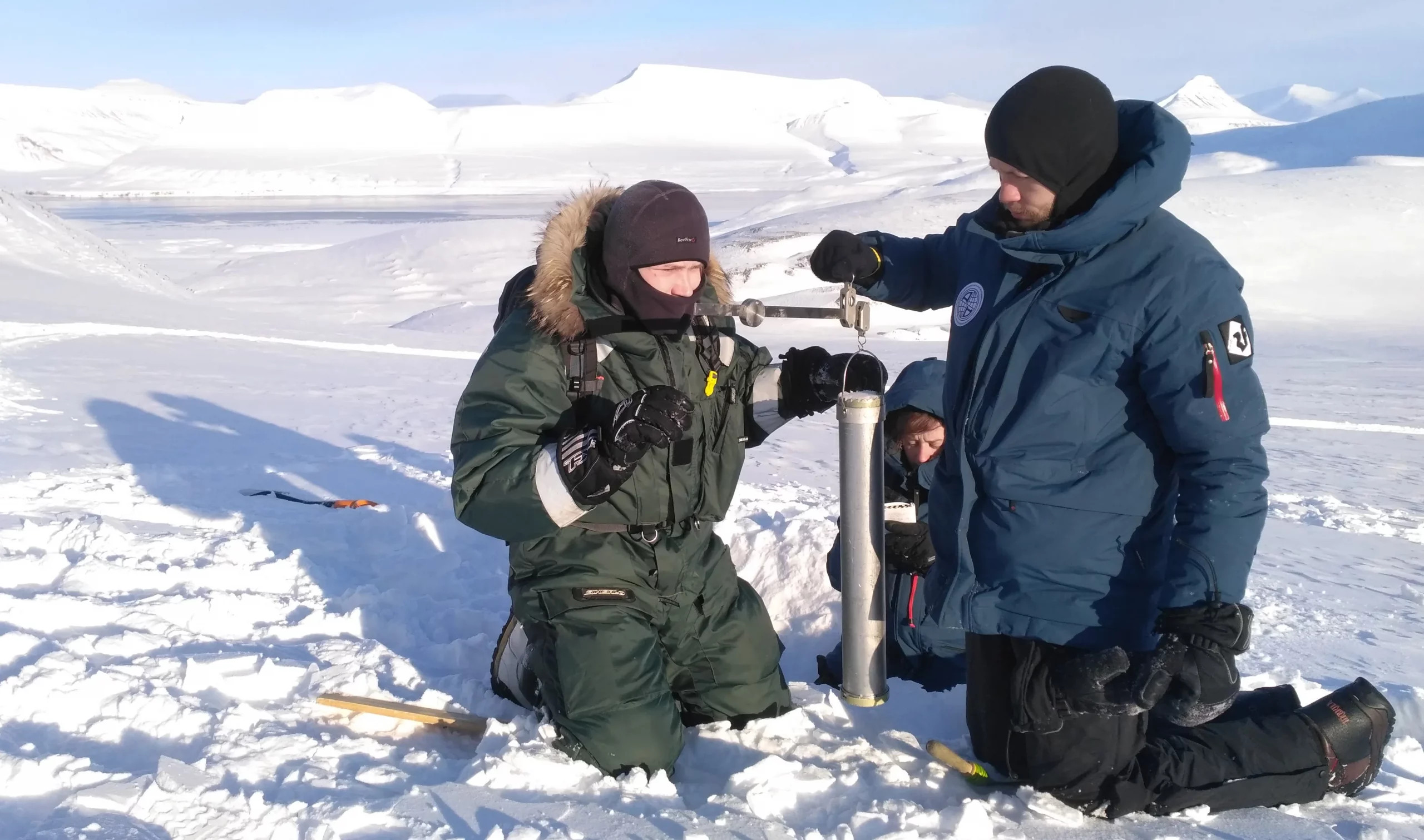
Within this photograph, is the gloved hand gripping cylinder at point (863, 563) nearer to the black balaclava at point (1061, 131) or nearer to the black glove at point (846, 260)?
the black glove at point (846, 260)

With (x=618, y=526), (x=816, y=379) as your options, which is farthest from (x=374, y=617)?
(x=816, y=379)

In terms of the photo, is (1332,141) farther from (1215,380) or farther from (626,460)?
(626,460)

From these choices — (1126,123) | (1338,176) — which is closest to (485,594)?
(1126,123)

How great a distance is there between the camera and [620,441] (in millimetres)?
2449

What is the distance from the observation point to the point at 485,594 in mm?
3895

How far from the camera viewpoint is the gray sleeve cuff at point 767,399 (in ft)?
10.1

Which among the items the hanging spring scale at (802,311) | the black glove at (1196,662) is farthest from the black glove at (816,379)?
the black glove at (1196,662)

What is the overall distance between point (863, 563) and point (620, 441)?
68cm

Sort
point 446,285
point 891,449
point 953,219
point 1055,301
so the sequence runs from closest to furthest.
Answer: point 1055,301 < point 891,449 < point 953,219 < point 446,285

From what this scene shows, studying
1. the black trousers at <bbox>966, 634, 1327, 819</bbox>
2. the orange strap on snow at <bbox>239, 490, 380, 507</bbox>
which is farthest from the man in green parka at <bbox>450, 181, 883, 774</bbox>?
the orange strap on snow at <bbox>239, 490, 380, 507</bbox>

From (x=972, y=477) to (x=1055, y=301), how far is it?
0.42 m

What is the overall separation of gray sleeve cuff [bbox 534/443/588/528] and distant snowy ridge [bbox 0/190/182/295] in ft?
36.8

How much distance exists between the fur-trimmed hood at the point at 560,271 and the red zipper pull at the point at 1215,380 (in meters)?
1.40

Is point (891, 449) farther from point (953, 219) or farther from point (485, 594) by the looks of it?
point (953, 219)
